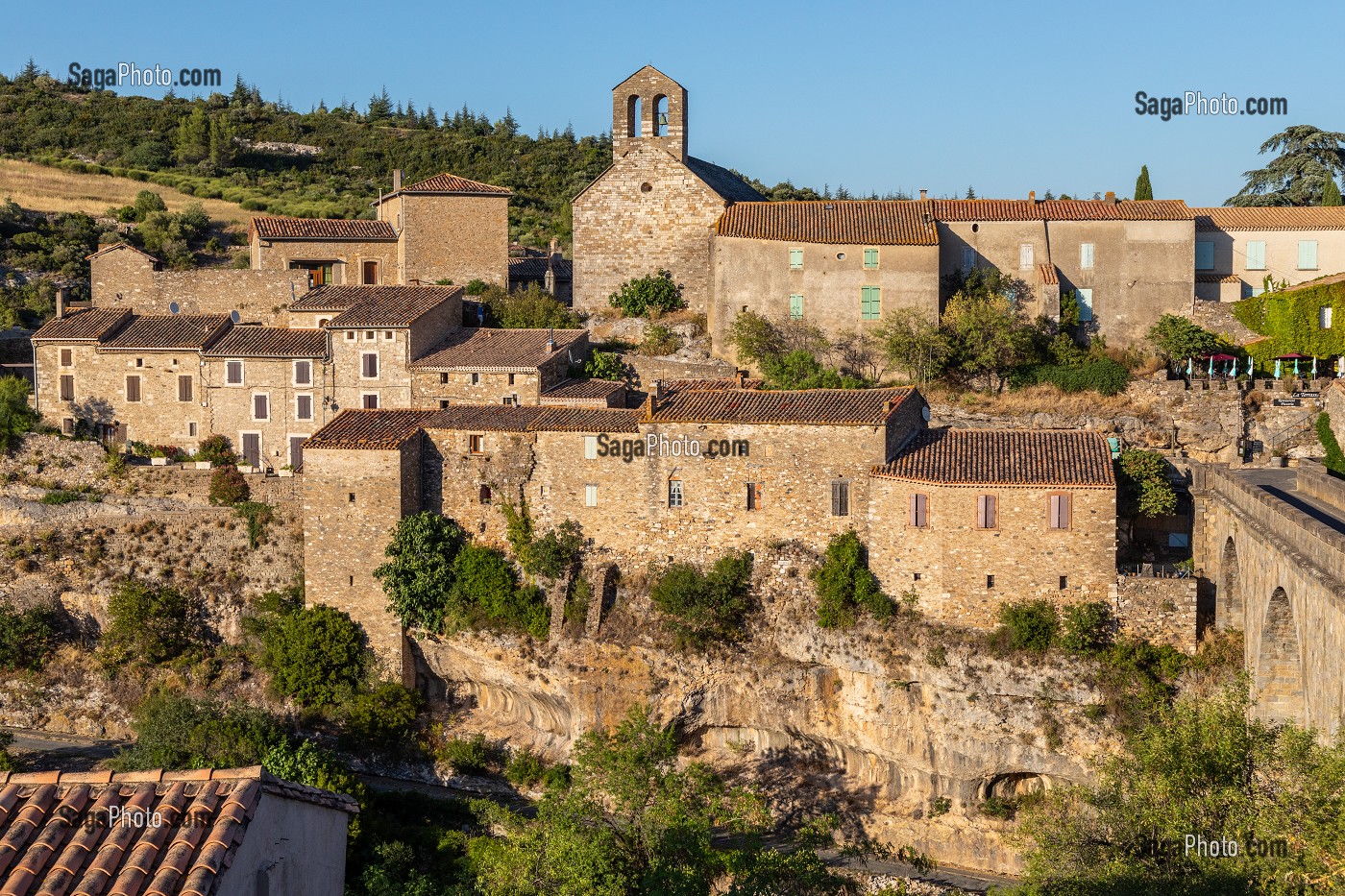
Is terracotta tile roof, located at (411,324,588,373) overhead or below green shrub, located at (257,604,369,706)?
overhead

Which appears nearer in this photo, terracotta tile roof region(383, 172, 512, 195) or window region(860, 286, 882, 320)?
window region(860, 286, 882, 320)

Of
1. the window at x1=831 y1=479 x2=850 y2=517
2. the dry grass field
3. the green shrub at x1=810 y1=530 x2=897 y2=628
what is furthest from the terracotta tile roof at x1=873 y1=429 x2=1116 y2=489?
the dry grass field

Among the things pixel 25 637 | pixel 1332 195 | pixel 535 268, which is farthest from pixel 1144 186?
pixel 25 637

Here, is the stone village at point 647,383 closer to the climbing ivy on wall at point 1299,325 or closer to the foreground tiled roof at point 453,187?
the foreground tiled roof at point 453,187

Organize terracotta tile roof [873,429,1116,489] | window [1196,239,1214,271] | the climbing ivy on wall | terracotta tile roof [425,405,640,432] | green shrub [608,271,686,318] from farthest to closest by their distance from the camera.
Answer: green shrub [608,271,686,318]
window [1196,239,1214,271]
the climbing ivy on wall
terracotta tile roof [425,405,640,432]
terracotta tile roof [873,429,1116,489]

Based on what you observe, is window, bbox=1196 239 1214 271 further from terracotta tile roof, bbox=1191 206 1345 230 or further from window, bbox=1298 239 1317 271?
window, bbox=1298 239 1317 271

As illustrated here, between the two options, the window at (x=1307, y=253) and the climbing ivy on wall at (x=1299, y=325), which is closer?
the climbing ivy on wall at (x=1299, y=325)

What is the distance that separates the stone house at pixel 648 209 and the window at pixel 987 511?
16.4 metres

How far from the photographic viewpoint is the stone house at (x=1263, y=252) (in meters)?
46.9

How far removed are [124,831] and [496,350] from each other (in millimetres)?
28910

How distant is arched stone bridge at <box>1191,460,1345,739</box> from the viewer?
65.0 ft

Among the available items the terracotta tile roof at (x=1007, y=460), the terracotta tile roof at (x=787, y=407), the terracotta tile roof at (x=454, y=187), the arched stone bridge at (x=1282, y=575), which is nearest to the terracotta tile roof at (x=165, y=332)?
the terracotta tile roof at (x=454, y=187)

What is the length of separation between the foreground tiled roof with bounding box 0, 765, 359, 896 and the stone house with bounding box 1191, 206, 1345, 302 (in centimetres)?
3945

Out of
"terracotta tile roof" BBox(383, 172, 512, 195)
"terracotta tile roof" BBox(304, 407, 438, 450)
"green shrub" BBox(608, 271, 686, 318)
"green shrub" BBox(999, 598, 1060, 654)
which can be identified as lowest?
"green shrub" BBox(999, 598, 1060, 654)
